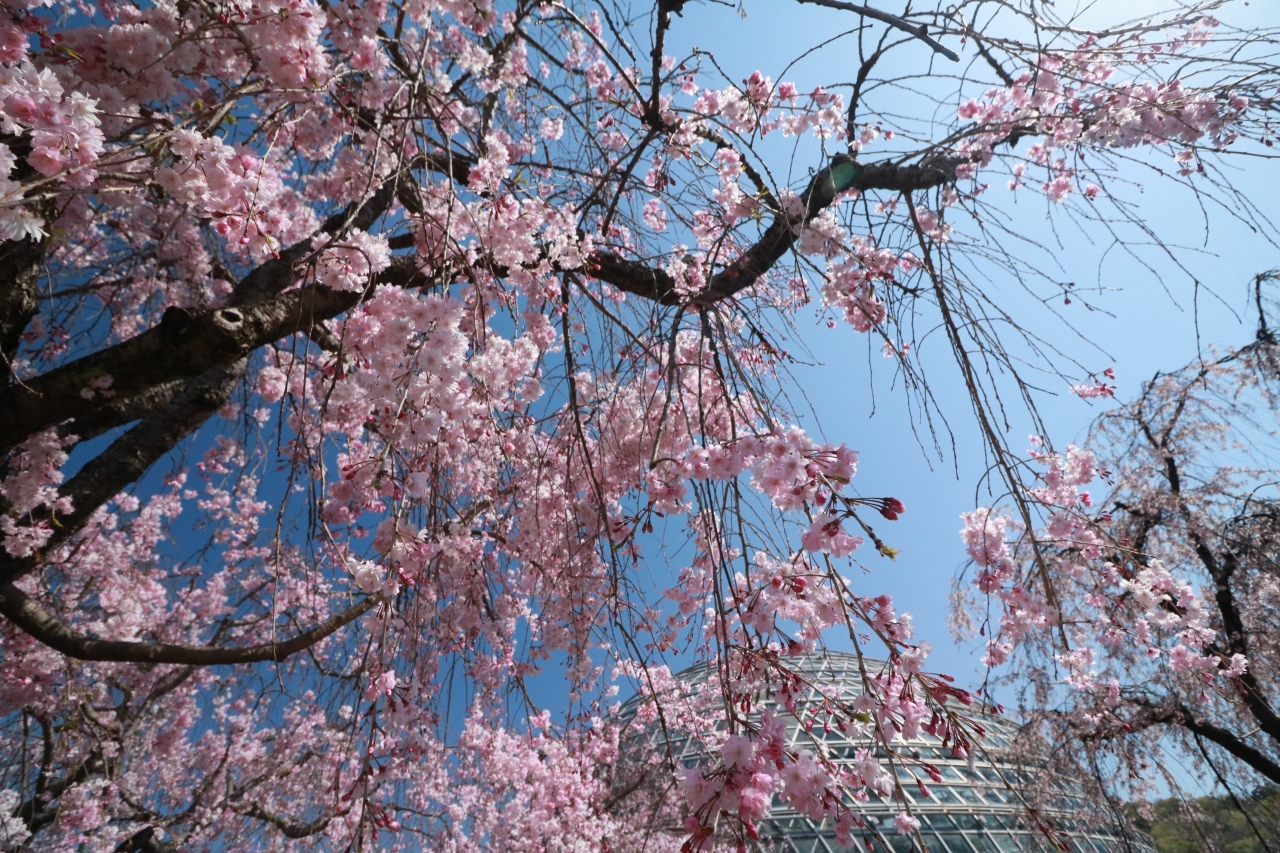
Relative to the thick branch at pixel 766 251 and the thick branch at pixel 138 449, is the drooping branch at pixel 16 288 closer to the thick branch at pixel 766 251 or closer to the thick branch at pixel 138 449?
the thick branch at pixel 138 449

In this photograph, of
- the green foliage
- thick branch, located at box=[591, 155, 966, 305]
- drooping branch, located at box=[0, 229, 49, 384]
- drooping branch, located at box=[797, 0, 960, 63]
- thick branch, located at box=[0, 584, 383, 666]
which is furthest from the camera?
the green foliage

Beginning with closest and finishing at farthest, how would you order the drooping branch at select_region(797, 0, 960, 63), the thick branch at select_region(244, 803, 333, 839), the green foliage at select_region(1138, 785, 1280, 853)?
the drooping branch at select_region(797, 0, 960, 63) → the green foliage at select_region(1138, 785, 1280, 853) → the thick branch at select_region(244, 803, 333, 839)

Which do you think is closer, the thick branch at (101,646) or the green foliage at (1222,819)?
the thick branch at (101,646)

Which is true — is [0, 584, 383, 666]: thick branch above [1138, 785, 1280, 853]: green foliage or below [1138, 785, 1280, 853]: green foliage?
above

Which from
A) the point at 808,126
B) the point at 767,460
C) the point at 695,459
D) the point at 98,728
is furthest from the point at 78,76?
the point at 98,728

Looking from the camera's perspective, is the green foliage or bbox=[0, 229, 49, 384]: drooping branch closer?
bbox=[0, 229, 49, 384]: drooping branch

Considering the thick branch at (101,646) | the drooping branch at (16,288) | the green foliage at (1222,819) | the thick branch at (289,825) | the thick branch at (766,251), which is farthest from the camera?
the thick branch at (289,825)

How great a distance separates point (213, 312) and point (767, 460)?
2.36 metres

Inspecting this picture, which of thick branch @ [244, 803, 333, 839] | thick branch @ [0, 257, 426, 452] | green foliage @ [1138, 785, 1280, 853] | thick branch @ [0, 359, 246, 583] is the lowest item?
green foliage @ [1138, 785, 1280, 853]

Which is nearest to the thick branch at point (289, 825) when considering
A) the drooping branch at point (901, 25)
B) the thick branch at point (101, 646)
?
the thick branch at point (101, 646)

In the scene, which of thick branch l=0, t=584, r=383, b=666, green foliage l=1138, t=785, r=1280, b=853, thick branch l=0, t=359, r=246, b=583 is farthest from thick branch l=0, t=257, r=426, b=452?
green foliage l=1138, t=785, r=1280, b=853

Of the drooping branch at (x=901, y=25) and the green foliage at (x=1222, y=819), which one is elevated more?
the drooping branch at (x=901, y=25)

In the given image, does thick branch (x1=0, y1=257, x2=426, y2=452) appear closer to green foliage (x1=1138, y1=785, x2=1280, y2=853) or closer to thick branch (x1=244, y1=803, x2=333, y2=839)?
thick branch (x1=244, y1=803, x2=333, y2=839)

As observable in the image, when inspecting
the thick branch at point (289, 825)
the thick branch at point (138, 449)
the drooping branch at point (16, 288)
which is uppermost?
the drooping branch at point (16, 288)
